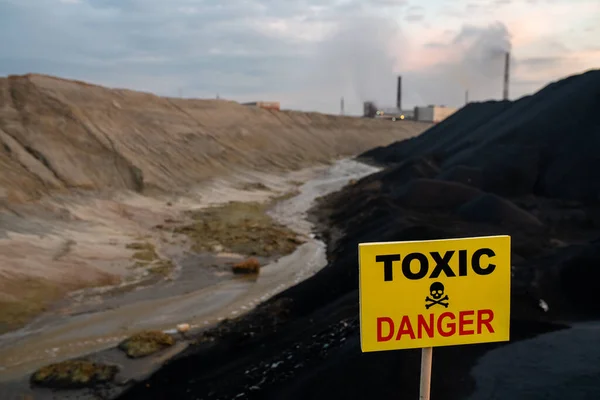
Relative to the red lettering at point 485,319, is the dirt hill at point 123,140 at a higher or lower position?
higher

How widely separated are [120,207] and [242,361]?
15.7m

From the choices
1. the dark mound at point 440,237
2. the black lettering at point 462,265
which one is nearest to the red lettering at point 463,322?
the black lettering at point 462,265

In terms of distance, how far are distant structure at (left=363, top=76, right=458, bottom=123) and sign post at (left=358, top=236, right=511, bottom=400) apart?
82.9 meters

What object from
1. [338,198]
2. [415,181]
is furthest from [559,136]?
Result: [338,198]

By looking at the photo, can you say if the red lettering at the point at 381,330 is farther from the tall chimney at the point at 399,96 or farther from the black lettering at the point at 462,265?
the tall chimney at the point at 399,96

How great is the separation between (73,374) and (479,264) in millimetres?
7223

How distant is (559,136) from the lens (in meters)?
23.1

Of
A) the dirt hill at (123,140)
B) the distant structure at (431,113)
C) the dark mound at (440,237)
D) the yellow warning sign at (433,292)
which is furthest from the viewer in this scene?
the distant structure at (431,113)

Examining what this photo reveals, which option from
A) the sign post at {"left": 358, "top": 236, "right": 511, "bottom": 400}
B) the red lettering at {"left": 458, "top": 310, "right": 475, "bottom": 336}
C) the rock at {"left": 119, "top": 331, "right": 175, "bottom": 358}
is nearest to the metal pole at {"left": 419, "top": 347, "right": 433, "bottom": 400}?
the sign post at {"left": 358, "top": 236, "right": 511, "bottom": 400}

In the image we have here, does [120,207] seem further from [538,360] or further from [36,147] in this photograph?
[538,360]

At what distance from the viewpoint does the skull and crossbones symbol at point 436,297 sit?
9.68 ft

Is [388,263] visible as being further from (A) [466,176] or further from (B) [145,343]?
(A) [466,176]

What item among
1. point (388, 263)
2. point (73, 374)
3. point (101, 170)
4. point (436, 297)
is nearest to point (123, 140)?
point (101, 170)

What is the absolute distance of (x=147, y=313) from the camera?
1120 centimetres
